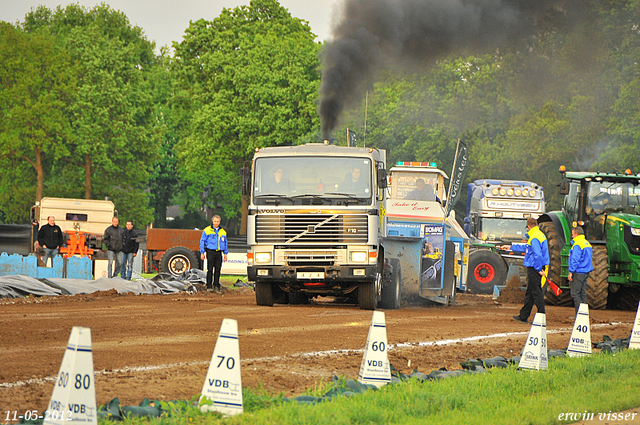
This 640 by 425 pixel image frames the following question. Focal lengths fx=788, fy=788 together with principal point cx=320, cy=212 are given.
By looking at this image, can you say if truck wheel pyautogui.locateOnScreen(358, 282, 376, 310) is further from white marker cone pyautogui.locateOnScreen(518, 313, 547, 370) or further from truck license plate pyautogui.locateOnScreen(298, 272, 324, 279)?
white marker cone pyautogui.locateOnScreen(518, 313, 547, 370)

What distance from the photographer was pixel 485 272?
26094mm

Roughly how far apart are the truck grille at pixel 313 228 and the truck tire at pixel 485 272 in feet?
38.1

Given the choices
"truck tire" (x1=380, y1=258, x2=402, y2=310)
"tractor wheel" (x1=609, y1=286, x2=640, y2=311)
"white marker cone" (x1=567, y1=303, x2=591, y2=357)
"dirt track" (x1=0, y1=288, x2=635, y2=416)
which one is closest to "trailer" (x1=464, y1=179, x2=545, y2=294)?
"tractor wheel" (x1=609, y1=286, x2=640, y2=311)

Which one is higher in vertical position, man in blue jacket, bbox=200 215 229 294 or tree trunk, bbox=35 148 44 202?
tree trunk, bbox=35 148 44 202

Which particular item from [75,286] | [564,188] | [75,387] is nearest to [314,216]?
[564,188]

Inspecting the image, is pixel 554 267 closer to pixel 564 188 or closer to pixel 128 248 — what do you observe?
pixel 564 188

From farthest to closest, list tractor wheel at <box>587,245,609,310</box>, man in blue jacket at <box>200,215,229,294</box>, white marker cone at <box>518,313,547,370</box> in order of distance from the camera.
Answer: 1. man in blue jacket at <box>200,215,229,294</box>
2. tractor wheel at <box>587,245,609,310</box>
3. white marker cone at <box>518,313,547,370</box>

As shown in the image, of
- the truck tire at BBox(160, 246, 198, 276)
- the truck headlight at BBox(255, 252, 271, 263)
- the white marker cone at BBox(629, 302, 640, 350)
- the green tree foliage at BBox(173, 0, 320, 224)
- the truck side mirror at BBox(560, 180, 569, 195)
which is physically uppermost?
the green tree foliage at BBox(173, 0, 320, 224)

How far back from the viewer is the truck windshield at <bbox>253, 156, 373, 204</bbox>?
15.3 m

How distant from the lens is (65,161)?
5359 cm

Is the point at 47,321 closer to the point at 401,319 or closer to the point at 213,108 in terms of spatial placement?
the point at 401,319

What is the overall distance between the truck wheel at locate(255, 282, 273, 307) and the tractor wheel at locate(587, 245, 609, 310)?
7.11 metres

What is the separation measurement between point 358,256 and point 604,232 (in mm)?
6849

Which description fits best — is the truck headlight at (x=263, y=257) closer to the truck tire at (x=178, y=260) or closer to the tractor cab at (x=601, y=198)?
the tractor cab at (x=601, y=198)
